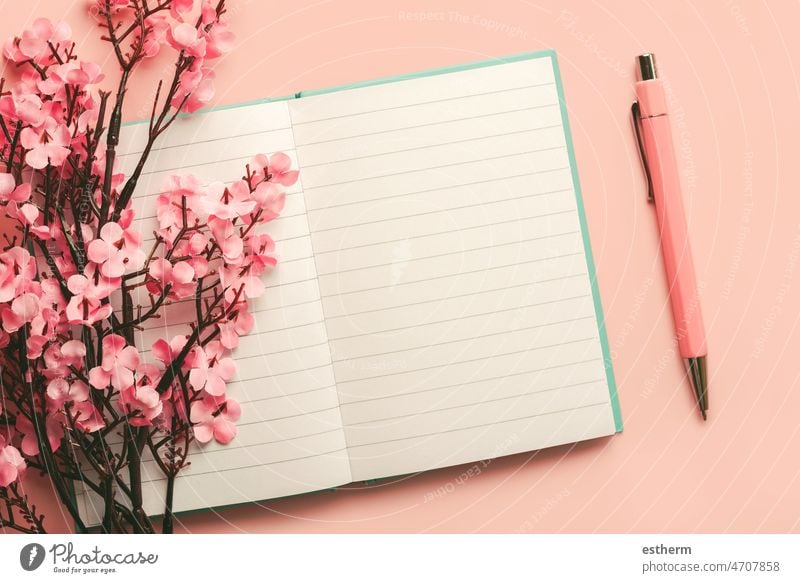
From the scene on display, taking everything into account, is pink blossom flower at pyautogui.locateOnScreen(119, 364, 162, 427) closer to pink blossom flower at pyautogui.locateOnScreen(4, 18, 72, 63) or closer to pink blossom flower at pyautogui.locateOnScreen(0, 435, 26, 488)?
pink blossom flower at pyautogui.locateOnScreen(0, 435, 26, 488)

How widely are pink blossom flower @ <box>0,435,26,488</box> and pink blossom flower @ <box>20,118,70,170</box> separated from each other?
0.20m

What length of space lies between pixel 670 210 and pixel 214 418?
0.39 m

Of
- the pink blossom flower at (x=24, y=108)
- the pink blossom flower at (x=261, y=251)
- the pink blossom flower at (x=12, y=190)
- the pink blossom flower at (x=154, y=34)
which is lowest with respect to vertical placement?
the pink blossom flower at (x=261, y=251)

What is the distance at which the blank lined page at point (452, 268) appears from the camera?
0.53 metres

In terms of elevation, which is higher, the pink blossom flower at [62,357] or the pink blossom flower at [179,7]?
the pink blossom flower at [179,7]

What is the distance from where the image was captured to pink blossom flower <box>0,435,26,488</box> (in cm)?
48

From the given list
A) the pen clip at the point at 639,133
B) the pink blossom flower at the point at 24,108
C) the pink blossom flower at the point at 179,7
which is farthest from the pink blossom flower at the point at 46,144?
the pen clip at the point at 639,133

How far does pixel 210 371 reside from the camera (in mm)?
507

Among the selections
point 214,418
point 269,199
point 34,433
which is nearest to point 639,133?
point 269,199

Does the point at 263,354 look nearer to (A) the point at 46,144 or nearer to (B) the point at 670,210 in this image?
(A) the point at 46,144

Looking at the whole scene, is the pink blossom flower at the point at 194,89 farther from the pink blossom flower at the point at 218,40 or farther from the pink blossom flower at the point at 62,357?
the pink blossom flower at the point at 62,357

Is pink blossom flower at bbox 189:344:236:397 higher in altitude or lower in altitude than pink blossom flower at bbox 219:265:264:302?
lower

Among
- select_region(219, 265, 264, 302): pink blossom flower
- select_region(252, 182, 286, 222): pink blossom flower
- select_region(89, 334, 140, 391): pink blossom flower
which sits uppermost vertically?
select_region(252, 182, 286, 222): pink blossom flower

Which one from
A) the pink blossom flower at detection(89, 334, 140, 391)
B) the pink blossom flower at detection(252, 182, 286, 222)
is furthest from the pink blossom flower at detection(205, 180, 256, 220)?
the pink blossom flower at detection(89, 334, 140, 391)
